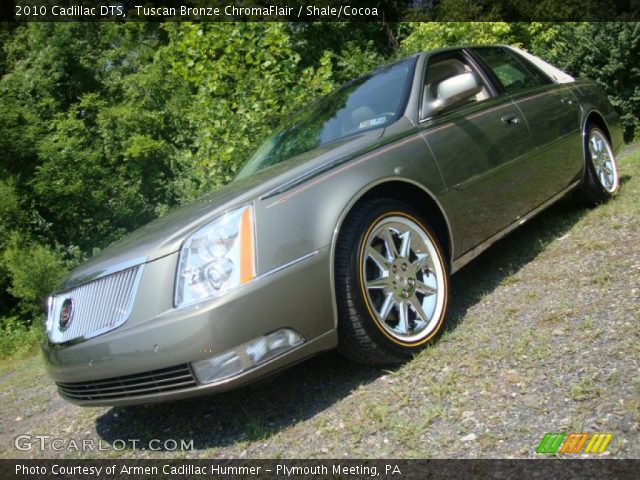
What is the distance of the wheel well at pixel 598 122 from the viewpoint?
16.8 feet

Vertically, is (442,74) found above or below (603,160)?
above

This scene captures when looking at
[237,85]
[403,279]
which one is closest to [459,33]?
[237,85]

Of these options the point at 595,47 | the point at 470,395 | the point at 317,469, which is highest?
the point at 595,47

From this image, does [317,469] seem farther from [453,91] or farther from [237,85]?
[237,85]

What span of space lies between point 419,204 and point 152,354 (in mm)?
1710

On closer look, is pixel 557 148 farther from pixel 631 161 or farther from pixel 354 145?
pixel 631 161

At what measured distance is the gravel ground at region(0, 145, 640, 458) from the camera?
2258 millimetres

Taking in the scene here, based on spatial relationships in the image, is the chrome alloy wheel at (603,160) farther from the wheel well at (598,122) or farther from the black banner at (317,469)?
the black banner at (317,469)

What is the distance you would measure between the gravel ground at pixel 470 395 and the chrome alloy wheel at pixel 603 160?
1.06 m

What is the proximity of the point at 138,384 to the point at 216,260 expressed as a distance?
654 mm

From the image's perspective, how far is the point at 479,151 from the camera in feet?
12.1

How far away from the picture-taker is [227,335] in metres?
2.41

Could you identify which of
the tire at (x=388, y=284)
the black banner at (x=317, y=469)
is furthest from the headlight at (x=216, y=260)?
the black banner at (x=317, y=469)

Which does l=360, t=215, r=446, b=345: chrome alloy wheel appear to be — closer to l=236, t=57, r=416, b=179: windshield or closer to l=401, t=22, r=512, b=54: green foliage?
l=236, t=57, r=416, b=179: windshield
